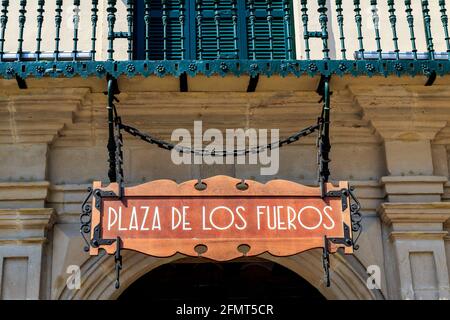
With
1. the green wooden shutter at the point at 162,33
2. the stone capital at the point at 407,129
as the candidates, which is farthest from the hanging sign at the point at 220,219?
the green wooden shutter at the point at 162,33

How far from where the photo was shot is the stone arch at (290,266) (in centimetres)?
732

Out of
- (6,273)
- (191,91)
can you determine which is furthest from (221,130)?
(6,273)

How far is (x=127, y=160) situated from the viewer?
7.68 meters

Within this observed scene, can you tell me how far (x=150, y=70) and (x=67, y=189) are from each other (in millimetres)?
1247

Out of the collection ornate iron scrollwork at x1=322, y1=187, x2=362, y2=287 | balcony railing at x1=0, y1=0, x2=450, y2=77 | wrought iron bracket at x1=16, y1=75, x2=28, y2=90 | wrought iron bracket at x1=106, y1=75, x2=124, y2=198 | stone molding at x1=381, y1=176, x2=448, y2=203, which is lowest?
ornate iron scrollwork at x1=322, y1=187, x2=362, y2=287

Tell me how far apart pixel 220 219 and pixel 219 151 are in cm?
115

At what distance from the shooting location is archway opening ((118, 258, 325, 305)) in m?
7.98

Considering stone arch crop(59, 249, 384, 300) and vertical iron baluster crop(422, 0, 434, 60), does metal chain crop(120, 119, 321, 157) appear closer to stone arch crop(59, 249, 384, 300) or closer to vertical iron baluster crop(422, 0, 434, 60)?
stone arch crop(59, 249, 384, 300)

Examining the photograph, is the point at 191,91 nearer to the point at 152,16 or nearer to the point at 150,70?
the point at 150,70

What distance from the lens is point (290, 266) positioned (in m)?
7.55

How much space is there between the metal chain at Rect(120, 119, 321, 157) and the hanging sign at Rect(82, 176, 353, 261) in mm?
641

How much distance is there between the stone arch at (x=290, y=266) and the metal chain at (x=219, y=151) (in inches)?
34.4

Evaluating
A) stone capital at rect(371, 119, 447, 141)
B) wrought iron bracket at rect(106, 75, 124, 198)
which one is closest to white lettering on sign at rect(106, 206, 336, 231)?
wrought iron bracket at rect(106, 75, 124, 198)

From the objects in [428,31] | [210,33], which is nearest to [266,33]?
[210,33]
